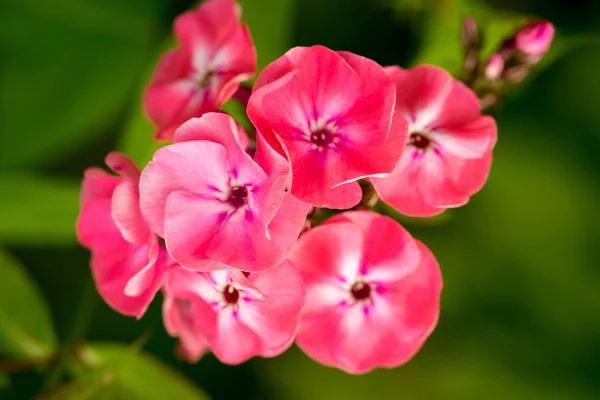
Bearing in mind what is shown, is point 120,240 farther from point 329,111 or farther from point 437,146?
point 437,146

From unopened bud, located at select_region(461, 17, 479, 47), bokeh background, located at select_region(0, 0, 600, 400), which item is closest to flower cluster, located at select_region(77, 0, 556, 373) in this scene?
unopened bud, located at select_region(461, 17, 479, 47)

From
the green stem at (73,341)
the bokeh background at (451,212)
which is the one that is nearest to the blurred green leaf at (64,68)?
the bokeh background at (451,212)

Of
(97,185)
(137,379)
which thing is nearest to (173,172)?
(97,185)

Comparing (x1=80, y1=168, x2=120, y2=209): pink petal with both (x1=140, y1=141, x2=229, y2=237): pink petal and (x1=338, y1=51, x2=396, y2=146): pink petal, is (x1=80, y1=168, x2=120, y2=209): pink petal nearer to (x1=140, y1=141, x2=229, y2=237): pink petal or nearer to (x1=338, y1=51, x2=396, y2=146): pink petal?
(x1=140, y1=141, x2=229, y2=237): pink petal

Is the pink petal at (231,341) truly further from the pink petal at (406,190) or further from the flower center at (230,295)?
the pink petal at (406,190)

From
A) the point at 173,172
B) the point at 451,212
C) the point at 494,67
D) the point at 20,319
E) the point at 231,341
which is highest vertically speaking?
the point at 494,67
